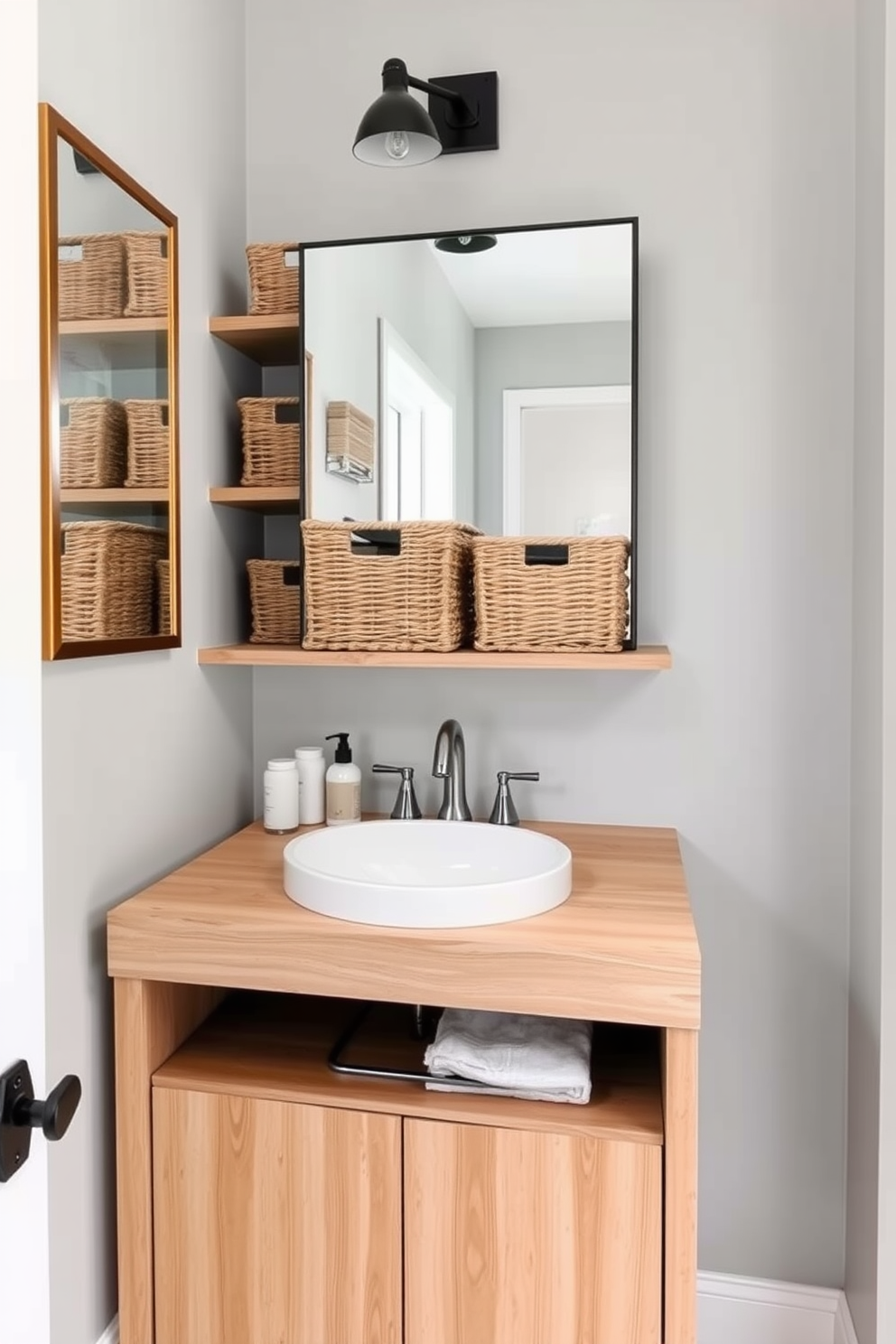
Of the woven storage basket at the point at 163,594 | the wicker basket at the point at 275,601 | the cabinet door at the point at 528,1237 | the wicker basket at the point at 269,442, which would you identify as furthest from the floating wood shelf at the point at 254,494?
the cabinet door at the point at 528,1237

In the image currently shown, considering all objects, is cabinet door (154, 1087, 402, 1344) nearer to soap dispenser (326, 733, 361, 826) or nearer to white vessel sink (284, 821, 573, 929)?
white vessel sink (284, 821, 573, 929)

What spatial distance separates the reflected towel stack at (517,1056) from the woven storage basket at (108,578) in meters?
0.77

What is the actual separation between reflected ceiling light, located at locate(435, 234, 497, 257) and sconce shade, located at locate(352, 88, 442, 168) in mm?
190

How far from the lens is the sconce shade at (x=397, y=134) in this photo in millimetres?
1479

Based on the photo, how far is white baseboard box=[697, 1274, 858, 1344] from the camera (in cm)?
171

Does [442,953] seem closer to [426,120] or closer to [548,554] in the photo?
[548,554]

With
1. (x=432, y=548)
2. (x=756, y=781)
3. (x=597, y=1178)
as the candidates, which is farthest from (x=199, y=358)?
(x=597, y=1178)

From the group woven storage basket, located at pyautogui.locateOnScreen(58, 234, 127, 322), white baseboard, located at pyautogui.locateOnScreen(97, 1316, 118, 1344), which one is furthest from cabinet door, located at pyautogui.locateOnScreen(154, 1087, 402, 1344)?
woven storage basket, located at pyautogui.locateOnScreen(58, 234, 127, 322)

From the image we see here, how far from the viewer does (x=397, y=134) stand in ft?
5.03

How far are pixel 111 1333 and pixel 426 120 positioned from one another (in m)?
1.92

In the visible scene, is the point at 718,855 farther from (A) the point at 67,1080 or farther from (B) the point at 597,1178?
(A) the point at 67,1080

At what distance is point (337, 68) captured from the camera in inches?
72.8

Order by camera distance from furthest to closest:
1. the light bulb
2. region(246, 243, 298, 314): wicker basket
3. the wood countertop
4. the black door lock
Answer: region(246, 243, 298, 314): wicker basket → the light bulb → the wood countertop → the black door lock

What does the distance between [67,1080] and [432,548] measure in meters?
1.09
